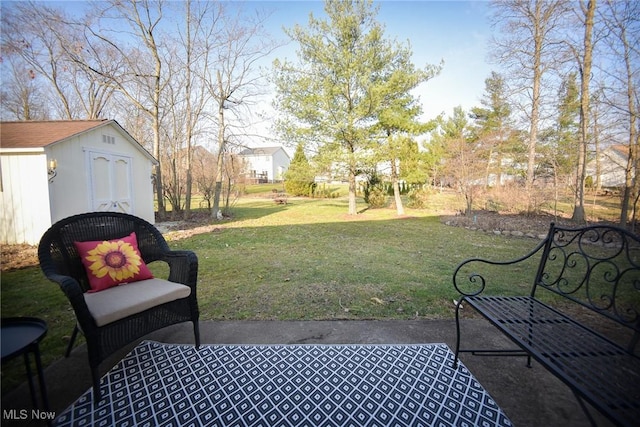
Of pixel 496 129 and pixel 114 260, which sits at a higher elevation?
pixel 496 129

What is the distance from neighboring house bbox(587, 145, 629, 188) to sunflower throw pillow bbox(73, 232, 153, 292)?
31.7 ft

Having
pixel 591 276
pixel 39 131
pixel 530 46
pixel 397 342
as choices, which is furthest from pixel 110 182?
pixel 530 46

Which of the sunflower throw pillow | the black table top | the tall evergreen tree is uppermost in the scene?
the tall evergreen tree

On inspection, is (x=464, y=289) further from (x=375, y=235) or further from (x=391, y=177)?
(x=391, y=177)

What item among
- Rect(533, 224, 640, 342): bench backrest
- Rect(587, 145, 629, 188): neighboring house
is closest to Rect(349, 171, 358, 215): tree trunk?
Rect(533, 224, 640, 342): bench backrest

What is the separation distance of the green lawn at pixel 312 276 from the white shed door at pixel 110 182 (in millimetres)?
2087

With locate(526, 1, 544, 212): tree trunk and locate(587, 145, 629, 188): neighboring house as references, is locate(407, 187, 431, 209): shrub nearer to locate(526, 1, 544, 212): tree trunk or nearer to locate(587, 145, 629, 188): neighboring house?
locate(526, 1, 544, 212): tree trunk

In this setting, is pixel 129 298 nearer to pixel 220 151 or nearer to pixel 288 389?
pixel 288 389

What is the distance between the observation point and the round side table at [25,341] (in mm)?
1426

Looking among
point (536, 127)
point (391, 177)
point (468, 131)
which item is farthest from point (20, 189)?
point (468, 131)

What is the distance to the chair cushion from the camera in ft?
5.98

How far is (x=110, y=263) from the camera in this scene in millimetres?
2309

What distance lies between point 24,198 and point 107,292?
19.9 ft

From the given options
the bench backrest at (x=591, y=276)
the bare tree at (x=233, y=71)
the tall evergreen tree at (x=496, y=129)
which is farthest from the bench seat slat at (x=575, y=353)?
the tall evergreen tree at (x=496, y=129)
